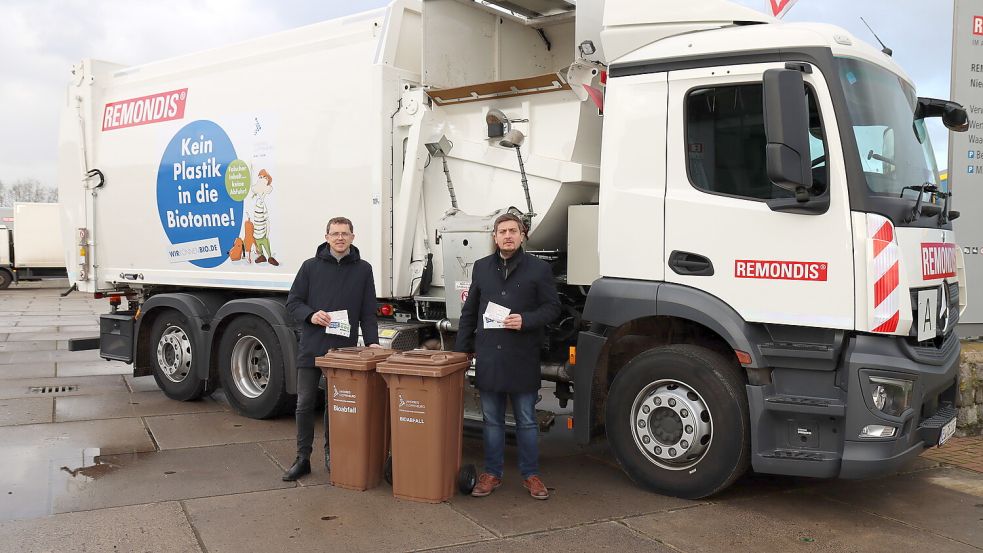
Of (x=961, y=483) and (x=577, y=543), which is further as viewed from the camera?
(x=961, y=483)

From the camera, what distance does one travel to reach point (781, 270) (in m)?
4.87

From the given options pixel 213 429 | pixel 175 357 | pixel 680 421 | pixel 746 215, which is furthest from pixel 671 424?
pixel 175 357

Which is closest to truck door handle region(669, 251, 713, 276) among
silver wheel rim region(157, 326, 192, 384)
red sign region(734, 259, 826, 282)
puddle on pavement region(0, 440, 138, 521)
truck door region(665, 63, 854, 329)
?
truck door region(665, 63, 854, 329)

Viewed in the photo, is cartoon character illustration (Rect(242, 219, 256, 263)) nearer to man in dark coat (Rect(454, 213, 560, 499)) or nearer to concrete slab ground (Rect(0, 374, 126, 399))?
concrete slab ground (Rect(0, 374, 126, 399))

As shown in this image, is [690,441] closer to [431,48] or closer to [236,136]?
[431,48]

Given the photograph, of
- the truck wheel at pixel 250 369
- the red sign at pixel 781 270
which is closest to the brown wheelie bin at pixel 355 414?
the truck wheel at pixel 250 369

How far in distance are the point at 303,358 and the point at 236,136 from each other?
284 centimetres

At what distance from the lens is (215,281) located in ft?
26.9

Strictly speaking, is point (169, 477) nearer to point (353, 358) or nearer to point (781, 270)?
point (353, 358)

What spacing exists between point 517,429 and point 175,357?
4673mm

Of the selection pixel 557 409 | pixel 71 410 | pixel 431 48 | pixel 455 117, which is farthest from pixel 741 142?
→ pixel 71 410

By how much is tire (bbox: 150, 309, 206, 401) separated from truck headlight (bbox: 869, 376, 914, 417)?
Answer: 6.07 metres

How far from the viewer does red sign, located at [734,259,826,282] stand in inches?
188

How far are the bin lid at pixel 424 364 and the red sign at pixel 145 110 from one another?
4.34 metres
